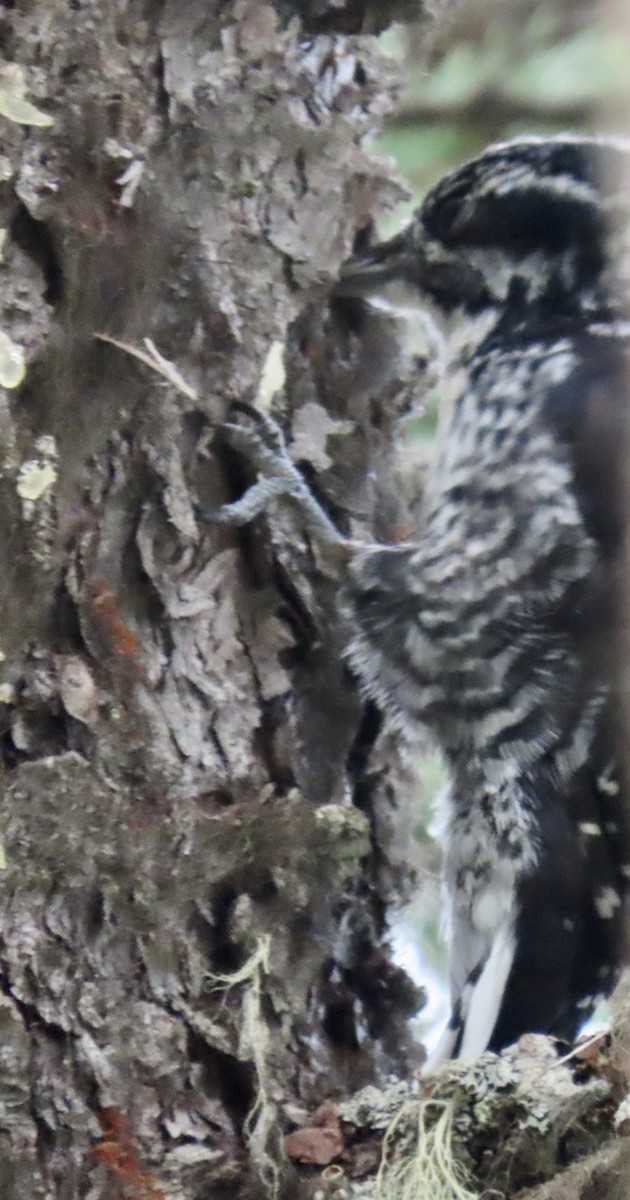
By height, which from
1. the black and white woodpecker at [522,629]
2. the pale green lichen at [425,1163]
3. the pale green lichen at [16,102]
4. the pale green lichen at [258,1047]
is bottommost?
the pale green lichen at [425,1163]

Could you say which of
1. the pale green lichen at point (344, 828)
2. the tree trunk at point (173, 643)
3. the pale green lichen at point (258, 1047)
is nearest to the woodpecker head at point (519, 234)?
the tree trunk at point (173, 643)

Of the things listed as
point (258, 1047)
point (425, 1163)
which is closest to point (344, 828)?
point (258, 1047)

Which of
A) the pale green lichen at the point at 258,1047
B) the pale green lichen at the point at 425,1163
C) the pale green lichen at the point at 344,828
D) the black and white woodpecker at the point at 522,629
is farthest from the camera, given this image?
the black and white woodpecker at the point at 522,629

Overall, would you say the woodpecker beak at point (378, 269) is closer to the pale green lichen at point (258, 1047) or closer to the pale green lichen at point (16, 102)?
the pale green lichen at point (16, 102)

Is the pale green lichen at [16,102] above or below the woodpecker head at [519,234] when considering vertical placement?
below

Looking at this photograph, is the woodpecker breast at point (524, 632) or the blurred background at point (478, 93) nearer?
the blurred background at point (478, 93)

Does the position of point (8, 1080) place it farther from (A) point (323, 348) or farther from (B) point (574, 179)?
(B) point (574, 179)
